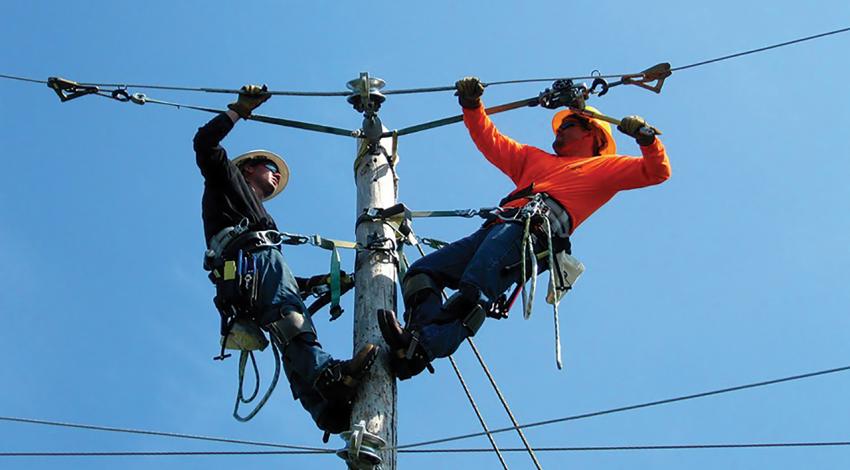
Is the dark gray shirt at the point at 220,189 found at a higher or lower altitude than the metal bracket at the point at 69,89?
lower

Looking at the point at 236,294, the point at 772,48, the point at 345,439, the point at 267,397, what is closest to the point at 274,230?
the point at 236,294

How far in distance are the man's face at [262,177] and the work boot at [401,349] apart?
5.82ft

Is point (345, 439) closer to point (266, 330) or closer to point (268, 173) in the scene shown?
point (266, 330)

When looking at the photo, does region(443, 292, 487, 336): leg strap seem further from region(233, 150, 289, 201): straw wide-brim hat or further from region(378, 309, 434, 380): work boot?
region(233, 150, 289, 201): straw wide-brim hat

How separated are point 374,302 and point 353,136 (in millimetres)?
1231

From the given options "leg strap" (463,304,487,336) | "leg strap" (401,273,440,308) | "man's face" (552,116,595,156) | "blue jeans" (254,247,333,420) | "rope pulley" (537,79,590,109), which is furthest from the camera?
"man's face" (552,116,595,156)

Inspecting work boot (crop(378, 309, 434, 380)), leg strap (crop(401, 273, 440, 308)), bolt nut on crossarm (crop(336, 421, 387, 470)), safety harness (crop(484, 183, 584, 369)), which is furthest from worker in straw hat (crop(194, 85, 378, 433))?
safety harness (crop(484, 183, 584, 369))

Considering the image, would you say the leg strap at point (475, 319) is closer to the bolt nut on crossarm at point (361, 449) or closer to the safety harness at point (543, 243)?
the safety harness at point (543, 243)

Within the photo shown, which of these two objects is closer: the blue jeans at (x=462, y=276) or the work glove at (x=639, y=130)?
the blue jeans at (x=462, y=276)

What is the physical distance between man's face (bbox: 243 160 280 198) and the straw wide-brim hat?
6cm

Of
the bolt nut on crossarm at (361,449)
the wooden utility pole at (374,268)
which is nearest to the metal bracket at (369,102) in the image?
the wooden utility pole at (374,268)

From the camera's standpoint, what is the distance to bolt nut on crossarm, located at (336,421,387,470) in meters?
5.41

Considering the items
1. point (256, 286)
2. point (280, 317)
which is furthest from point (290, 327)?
point (256, 286)

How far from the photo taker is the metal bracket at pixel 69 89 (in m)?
7.13
